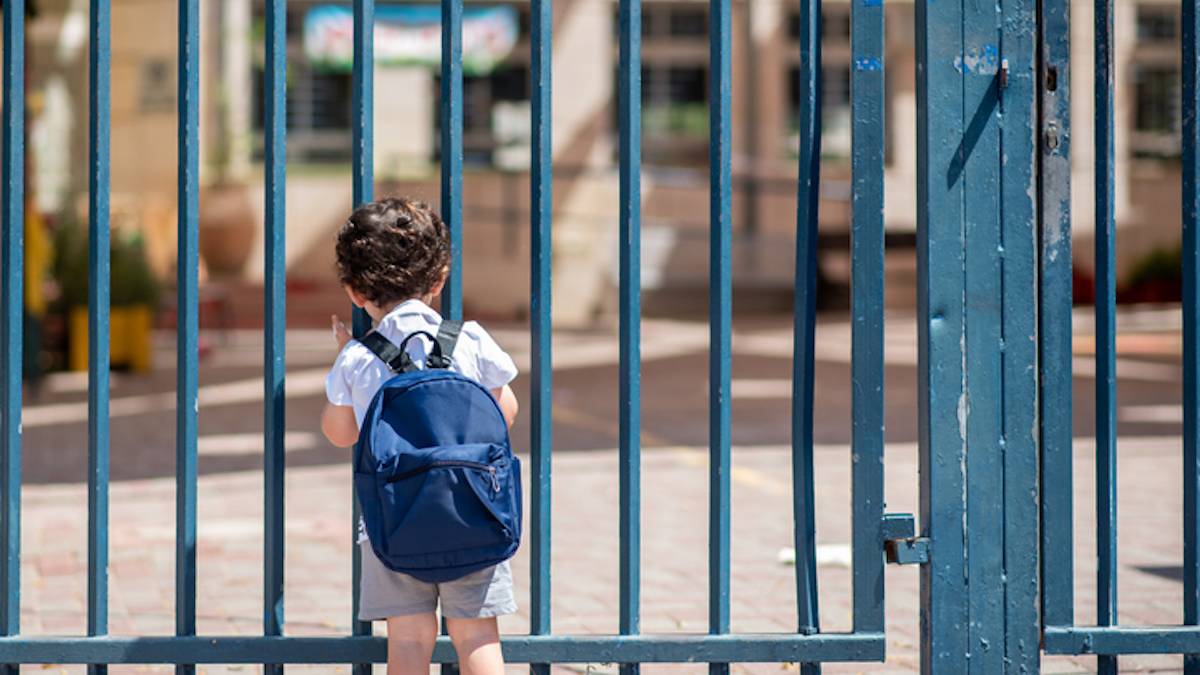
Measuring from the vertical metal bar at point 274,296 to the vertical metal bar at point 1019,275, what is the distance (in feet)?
4.82

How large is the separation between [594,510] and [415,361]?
4.39 metres

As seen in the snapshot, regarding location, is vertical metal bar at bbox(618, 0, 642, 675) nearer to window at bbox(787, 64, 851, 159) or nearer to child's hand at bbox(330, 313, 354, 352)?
child's hand at bbox(330, 313, 354, 352)

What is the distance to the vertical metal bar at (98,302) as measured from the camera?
353 cm

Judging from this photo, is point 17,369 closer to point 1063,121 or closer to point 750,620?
point 1063,121

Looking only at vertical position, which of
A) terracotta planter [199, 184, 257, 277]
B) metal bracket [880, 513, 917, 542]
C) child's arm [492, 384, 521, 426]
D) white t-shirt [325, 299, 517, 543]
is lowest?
metal bracket [880, 513, 917, 542]

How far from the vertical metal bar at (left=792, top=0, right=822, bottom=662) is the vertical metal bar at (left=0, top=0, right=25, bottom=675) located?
160 centimetres

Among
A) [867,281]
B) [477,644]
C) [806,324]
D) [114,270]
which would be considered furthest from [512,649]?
[114,270]

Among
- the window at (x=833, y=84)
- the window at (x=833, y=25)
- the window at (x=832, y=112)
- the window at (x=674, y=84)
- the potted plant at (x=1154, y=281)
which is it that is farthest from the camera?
the window at (x=833, y=25)

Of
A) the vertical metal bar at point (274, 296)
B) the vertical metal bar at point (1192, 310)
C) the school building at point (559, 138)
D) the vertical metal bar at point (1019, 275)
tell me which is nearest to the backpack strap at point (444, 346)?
the vertical metal bar at point (274, 296)

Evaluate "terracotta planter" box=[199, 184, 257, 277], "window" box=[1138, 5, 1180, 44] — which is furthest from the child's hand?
"window" box=[1138, 5, 1180, 44]

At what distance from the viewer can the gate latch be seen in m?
3.56

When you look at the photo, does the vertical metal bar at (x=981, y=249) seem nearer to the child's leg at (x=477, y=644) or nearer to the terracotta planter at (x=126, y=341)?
the child's leg at (x=477, y=644)

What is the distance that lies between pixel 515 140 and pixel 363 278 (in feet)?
69.7

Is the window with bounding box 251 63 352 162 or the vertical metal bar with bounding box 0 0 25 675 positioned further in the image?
the window with bounding box 251 63 352 162
